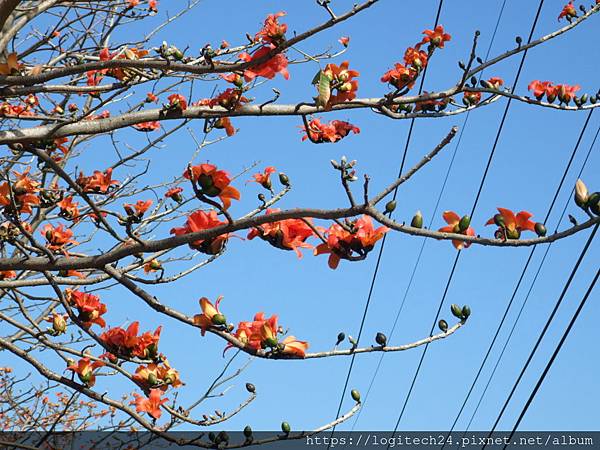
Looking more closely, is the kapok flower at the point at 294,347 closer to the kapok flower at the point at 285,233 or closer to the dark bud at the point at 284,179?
the kapok flower at the point at 285,233

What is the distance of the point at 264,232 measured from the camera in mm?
2199

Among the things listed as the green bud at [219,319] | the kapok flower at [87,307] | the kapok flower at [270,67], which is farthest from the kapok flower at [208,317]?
the kapok flower at [270,67]

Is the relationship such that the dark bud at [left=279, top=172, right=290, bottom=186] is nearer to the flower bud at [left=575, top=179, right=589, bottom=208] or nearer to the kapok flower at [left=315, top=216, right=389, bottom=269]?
the kapok flower at [left=315, top=216, right=389, bottom=269]

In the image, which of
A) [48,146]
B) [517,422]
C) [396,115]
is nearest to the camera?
[396,115]

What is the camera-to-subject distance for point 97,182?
318cm


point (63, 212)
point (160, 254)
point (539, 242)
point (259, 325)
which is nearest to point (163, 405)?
point (259, 325)

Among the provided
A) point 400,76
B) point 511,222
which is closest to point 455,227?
point 511,222

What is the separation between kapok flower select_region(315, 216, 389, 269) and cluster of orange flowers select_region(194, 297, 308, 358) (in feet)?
1.00

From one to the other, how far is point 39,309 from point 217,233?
2793 mm

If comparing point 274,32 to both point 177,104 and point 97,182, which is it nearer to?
point 177,104

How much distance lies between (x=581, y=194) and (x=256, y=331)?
1010 mm

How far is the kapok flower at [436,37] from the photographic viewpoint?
11.1ft

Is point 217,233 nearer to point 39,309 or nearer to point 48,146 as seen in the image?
point 48,146

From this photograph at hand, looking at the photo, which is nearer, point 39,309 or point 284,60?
point 284,60
